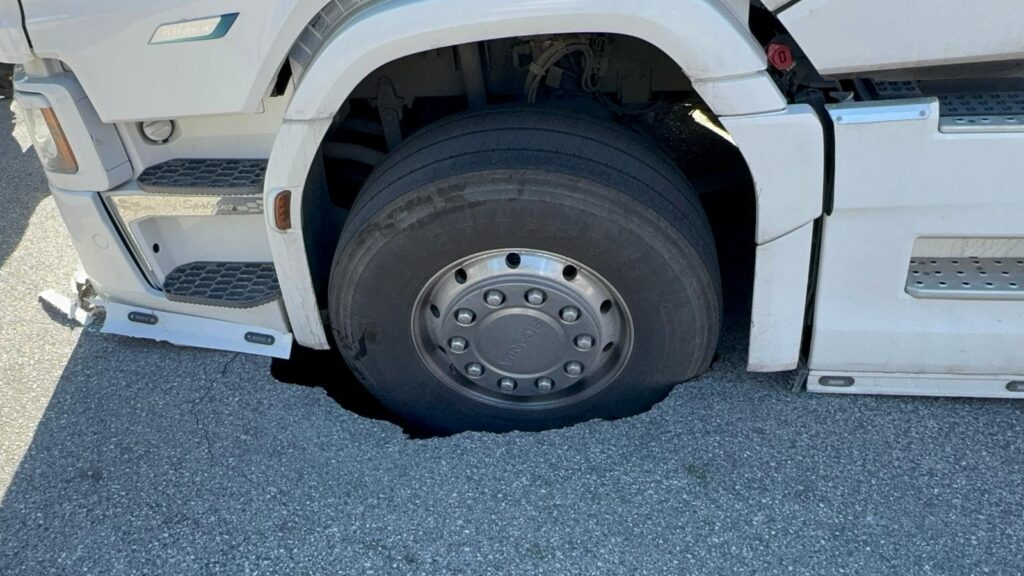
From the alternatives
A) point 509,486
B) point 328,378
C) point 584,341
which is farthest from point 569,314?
point 328,378

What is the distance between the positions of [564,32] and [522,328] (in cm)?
84

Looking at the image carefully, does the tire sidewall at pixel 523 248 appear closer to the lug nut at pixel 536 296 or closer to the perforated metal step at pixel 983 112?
the lug nut at pixel 536 296

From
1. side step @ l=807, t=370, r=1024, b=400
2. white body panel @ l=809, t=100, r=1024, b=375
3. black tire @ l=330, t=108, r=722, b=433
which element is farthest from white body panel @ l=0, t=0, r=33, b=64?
side step @ l=807, t=370, r=1024, b=400

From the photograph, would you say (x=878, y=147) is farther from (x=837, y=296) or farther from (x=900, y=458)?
(x=900, y=458)

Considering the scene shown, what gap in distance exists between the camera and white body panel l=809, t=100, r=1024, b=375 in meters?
2.04

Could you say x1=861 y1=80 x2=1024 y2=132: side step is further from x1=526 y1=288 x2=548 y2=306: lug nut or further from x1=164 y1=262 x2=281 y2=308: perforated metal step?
x1=164 y1=262 x2=281 y2=308: perforated metal step

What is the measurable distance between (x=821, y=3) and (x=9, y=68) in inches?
208

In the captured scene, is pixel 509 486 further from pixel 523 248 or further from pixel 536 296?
pixel 523 248

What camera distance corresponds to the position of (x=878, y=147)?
2.05 meters

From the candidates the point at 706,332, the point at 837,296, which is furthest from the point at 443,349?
the point at 837,296

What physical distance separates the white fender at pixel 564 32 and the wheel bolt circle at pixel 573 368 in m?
0.84

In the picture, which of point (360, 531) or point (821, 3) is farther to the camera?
point (360, 531)

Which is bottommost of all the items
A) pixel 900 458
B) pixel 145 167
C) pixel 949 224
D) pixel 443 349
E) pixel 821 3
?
pixel 900 458

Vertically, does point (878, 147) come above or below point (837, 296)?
above
